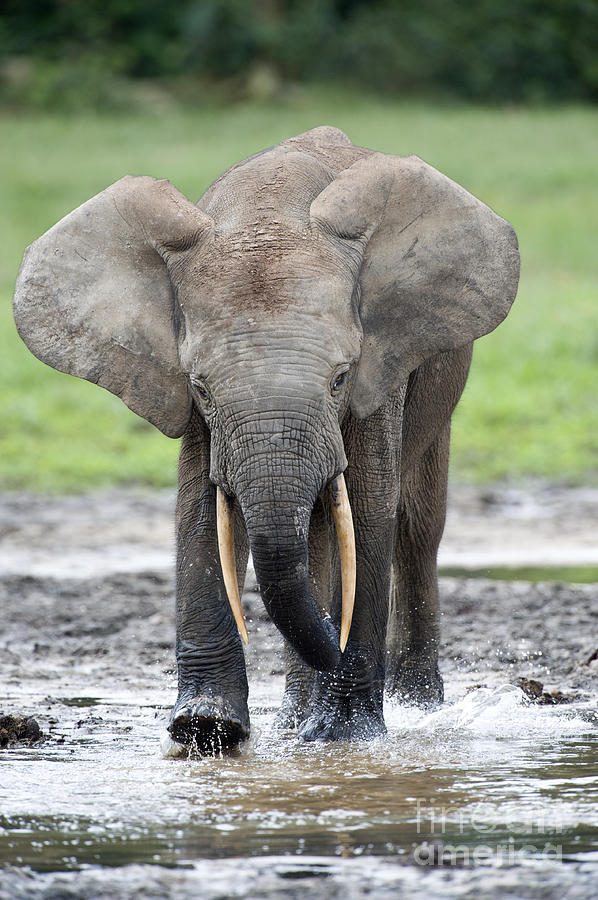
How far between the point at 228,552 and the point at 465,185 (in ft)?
75.2

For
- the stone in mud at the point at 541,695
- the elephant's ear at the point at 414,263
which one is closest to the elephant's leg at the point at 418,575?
the stone in mud at the point at 541,695

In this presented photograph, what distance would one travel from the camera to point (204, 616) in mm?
5754

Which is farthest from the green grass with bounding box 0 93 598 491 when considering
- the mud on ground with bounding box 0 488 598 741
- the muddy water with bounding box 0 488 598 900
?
the muddy water with bounding box 0 488 598 900

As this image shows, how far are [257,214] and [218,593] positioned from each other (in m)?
1.37

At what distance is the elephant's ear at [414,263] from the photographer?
5641 mm

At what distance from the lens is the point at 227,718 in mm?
5656

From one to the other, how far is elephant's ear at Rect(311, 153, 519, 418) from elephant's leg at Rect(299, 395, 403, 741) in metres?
0.28

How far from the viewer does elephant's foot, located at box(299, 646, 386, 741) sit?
19.5 ft

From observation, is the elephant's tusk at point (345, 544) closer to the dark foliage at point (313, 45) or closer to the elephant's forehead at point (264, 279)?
the elephant's forehead at point (264, 279)

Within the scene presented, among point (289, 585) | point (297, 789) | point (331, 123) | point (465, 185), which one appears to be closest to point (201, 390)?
point (289, 585)

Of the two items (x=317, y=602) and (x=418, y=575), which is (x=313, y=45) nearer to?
(x=418, y=575)

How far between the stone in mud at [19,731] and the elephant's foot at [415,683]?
5.83 ft

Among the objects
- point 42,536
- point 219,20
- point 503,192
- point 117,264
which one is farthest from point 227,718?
point 219,20

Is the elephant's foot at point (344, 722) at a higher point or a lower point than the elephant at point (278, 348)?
lower
